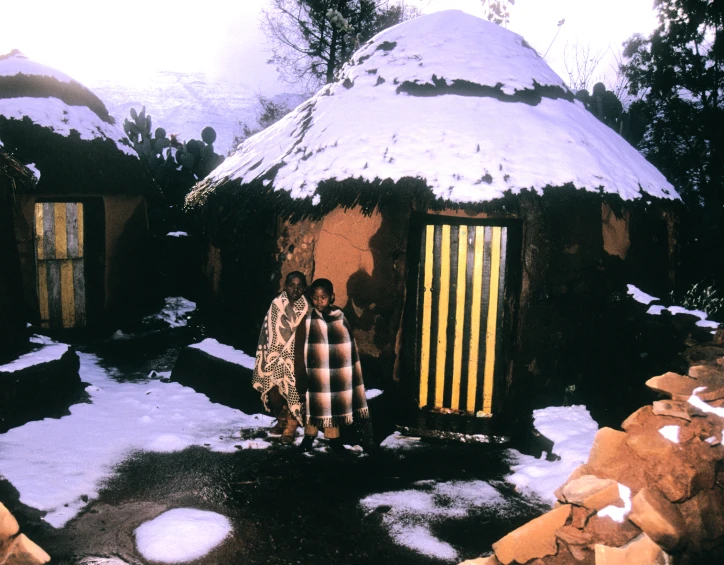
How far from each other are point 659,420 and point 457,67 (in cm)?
504

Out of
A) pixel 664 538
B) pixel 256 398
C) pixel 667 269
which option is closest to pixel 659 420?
pixel 664 538

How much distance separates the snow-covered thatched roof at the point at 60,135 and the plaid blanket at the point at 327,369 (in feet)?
21.1

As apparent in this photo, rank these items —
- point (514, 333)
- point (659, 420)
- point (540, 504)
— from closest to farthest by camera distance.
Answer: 1. point (659, 420)
2. point (540, 504)
3. point (514, 333)

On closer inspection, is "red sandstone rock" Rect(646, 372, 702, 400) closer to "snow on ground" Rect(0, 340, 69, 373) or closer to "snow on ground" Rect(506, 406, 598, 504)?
"snow on ground" Rect(506, 406, 598, 504)

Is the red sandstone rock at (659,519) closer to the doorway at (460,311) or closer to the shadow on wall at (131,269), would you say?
the doorway at (460,311)

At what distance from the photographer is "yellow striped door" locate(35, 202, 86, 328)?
31.5 feet

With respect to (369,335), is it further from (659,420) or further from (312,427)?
(659,420)

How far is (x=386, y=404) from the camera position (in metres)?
5.83

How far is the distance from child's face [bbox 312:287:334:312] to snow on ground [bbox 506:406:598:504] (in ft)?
6.93

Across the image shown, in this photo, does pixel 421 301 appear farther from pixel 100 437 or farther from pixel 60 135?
pixel 60 135

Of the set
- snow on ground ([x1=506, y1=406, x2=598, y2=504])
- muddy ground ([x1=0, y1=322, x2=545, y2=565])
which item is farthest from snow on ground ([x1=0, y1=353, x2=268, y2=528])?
snow on ground ([x1=506, y1=406, x2=598, y2=504])

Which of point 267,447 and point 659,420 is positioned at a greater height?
point 659,420

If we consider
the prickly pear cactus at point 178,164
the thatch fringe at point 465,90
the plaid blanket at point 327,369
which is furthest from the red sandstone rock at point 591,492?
the prickly pear cactus at point 178,164

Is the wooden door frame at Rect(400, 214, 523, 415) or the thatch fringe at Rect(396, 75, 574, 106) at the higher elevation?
the thatch fringe at Rect(396, 75, 574, 106)
